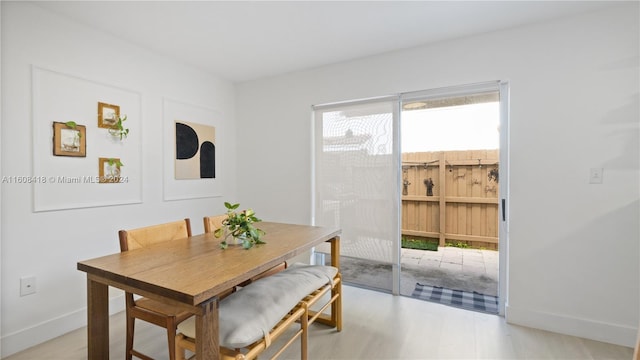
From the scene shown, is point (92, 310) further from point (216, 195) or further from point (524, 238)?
point (524, 238)

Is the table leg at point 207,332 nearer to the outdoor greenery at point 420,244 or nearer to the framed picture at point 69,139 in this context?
the framed picture at point 69,139

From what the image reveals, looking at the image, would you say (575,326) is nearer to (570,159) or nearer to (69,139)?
(570,159)

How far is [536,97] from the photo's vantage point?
220 cm

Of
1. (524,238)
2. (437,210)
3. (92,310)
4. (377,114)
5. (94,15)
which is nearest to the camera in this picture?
(92,310)

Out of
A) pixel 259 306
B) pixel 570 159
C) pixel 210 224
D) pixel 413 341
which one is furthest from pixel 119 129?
pixel 570 159

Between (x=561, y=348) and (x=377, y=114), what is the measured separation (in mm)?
2275

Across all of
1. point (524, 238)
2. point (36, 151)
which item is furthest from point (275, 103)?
point (524, 238)

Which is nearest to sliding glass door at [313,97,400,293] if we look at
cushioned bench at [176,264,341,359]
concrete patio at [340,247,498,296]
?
concrete patio at [340,247,498,296]

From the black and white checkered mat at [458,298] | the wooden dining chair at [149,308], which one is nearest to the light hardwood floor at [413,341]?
the black and white checkered mat at [458,298]

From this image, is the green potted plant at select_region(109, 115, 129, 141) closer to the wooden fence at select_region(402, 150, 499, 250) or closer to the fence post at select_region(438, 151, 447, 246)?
the wooden fence at select_region(402, 150, 499, 250)

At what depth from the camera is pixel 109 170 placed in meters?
2.38

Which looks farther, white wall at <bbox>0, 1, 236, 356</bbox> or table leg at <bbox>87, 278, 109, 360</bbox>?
white wall at <bbox>0, 1, 236, 356</bbox>

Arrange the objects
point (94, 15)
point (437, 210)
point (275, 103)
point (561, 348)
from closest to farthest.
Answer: point (561, 348) < point (94, 15) < point (275, 103) < point (437, 210)

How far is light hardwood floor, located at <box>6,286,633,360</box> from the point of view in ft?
6.02
